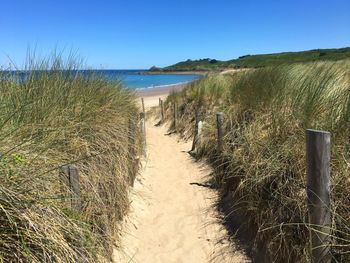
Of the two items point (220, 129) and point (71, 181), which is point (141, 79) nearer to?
point (220, 129)

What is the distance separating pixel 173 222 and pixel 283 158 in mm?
2135

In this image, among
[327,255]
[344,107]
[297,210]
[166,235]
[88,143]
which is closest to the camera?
[327,255]

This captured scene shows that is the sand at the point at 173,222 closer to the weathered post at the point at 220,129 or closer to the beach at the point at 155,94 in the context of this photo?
the weathered post at the point at 220,129

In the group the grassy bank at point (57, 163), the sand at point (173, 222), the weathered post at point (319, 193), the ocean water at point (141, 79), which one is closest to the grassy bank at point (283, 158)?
the weathered post at point (319, 193)

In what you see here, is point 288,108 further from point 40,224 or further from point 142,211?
point 40,224

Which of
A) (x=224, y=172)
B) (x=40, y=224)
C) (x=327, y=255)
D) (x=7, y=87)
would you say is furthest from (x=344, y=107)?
(x=7, y=87)

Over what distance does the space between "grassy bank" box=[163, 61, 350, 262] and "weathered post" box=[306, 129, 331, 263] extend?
8 centimetres

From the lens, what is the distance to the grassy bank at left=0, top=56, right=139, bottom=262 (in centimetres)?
249

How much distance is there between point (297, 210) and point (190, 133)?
330 inches

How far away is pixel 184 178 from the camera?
7941mm

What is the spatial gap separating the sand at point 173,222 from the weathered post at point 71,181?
1.20 metres

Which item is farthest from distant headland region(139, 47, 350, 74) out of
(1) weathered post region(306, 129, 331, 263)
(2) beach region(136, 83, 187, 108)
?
(1) weathered post region(306, 129, 331, 263)

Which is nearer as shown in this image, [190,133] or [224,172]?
[224,172]

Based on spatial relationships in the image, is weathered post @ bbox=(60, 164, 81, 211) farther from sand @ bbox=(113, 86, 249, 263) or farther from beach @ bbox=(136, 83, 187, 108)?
beach @ bbox=(136, 83, 187, 108)
